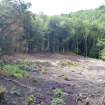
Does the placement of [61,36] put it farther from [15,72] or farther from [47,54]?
[15,72]

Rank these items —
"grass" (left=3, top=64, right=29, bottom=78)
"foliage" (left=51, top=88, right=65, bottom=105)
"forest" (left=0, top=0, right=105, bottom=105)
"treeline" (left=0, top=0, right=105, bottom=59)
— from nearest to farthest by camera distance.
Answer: "foliage" (left=51, top=88, right=65, bottom=105)
"forest" (left=0, top=0, right=105, bottom=105)
"grass" (left=3, top=64, right=29, bottom=78)
"treeline" (left=0, top=0, right=105, bottom=59)

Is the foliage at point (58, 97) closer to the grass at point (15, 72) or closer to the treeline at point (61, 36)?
the grass at point (15, 72)

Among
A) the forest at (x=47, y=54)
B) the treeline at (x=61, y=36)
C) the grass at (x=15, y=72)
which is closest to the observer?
the forest at (x=47, y=54)

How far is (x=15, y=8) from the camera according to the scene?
24984 millimetres

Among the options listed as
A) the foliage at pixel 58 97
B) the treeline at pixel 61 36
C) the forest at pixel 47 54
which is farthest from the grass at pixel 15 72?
the treeline at pixel 61 36

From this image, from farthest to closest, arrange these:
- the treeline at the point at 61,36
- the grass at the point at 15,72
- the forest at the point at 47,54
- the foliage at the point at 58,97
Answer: the treeline at the point at 61,36 < the grass at the point at 15,72 < the forest at the point at 47,54 < the foliage at the point at 58,97

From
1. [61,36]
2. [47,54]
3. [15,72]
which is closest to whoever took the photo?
[15,72]

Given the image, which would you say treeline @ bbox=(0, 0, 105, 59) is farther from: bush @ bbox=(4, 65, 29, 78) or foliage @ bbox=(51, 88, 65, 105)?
foliage @ bbox=(51, 88, 65, 105)

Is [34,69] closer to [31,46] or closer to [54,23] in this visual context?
[31,46]

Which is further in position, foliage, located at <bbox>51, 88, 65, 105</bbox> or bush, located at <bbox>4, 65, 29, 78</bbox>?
bush, located at <bbox>4, 65, 29, 78</bbox>

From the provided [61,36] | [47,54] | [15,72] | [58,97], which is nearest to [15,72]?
[15,72]

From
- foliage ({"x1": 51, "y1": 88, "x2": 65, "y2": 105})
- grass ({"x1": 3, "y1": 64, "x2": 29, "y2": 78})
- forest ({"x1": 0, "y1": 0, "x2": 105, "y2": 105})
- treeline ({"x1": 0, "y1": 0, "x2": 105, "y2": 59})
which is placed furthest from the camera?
treeline ({"x1": 0, "y1": 0, "x2": 105, "y2": 59})

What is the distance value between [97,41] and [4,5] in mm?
24491

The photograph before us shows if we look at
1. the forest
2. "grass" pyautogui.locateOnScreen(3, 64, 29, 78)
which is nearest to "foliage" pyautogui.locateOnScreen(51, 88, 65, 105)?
the forest
